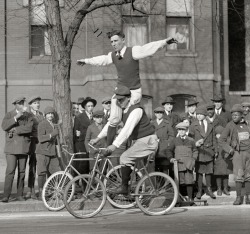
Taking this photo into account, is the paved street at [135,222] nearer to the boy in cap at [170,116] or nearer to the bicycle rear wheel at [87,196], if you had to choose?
the bicycle rear wheel at [87,196]

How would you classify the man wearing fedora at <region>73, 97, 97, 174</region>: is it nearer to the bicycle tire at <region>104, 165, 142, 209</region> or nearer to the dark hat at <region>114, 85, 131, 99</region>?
the bicycle tire at <region>104, 165, 142, 209</region>

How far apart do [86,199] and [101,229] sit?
1.54m

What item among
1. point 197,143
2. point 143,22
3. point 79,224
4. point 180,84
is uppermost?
point 143,22

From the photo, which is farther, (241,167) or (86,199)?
(241,167)

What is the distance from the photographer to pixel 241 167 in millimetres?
14312

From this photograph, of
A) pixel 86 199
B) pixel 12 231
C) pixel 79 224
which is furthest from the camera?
pixel 86 199

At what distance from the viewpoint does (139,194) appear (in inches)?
474

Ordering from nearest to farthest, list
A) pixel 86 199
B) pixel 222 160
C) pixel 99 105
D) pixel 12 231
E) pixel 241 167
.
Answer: pixel 12 231 → pixel 86 199 → pixel 241 167 → pixel 222 160 → pixel 99 105

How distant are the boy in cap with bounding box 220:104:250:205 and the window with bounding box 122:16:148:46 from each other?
35.2ft

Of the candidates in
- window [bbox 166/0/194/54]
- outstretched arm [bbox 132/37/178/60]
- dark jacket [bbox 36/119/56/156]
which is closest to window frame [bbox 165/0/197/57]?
window [bbox 166/0/194/54]

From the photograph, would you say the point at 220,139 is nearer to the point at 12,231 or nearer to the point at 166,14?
the point at 12,231

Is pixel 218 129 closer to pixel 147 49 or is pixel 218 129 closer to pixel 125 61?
pixel 125 61

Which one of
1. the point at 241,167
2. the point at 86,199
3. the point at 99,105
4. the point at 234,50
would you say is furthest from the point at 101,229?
the point at 234,50

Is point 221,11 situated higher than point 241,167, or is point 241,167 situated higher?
point 221,11
